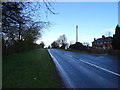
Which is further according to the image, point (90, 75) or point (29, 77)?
point (90, 75)

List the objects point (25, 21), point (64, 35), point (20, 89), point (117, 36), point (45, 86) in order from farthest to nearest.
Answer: point (64, 35) → point (117, 36) → point (25, 21) → point (45, 86) → point (20, 89)

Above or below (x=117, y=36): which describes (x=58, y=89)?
below

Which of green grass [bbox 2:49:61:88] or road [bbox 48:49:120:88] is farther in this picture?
road [bbox 48:49:120:88]

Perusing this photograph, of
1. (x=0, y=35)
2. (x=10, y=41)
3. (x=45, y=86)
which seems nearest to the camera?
(x=45, y=86)

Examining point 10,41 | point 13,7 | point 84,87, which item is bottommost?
point 84,87

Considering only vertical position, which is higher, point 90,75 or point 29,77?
point 29,77

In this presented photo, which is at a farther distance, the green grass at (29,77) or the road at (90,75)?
the road at (90,75)

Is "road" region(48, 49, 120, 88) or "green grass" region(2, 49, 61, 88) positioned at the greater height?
"green grass" region(2, 49, 61, 88)

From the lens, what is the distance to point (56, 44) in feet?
389

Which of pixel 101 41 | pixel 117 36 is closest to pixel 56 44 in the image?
pixel 101 41

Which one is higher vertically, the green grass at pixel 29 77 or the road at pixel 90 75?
the green grass at pixel 29 77

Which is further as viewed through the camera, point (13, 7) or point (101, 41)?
point (101, 41)

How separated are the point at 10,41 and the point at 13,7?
12.9 metres

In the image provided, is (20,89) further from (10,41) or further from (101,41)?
(101,41)
